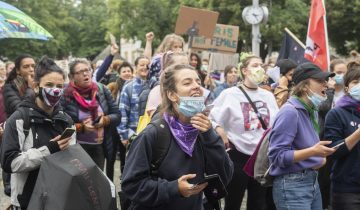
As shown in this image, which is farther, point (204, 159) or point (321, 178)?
point (321, 178)

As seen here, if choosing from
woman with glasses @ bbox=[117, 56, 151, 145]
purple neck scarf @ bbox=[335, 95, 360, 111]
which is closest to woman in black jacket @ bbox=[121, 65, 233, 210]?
purple neck scarf @ bbox=[335, 95, 360, 111]

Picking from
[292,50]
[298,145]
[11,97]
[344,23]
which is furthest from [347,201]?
[344,23]

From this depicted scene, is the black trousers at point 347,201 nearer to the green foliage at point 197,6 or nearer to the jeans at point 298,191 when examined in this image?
the jeans at point 298,191

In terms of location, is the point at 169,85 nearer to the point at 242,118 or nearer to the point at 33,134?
the point at 33,134

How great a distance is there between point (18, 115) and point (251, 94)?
2637mm

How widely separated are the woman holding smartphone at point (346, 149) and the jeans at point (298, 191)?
40 cm

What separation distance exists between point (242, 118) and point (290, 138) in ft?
5.27

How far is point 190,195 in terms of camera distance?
345 cm

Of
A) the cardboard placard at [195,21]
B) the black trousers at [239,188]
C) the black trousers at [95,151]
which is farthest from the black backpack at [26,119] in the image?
the cardboard placard at [195,21]

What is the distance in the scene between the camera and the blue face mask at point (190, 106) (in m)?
3.53

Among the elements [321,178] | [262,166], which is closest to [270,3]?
[321,178]

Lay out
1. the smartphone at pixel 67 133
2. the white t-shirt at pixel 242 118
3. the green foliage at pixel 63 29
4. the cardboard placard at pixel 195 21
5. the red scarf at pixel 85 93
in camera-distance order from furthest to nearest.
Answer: the green foliage at pixel 63 29, the cardboard placard at pixel 195 21, the red scarf at pixel 85 93, the white t-shirt at pixel 242 118, the smartphone at pixel 67 133

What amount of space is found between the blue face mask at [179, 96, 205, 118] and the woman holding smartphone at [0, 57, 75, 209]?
3.66 feet

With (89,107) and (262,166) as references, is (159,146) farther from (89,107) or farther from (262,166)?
(89,107)
